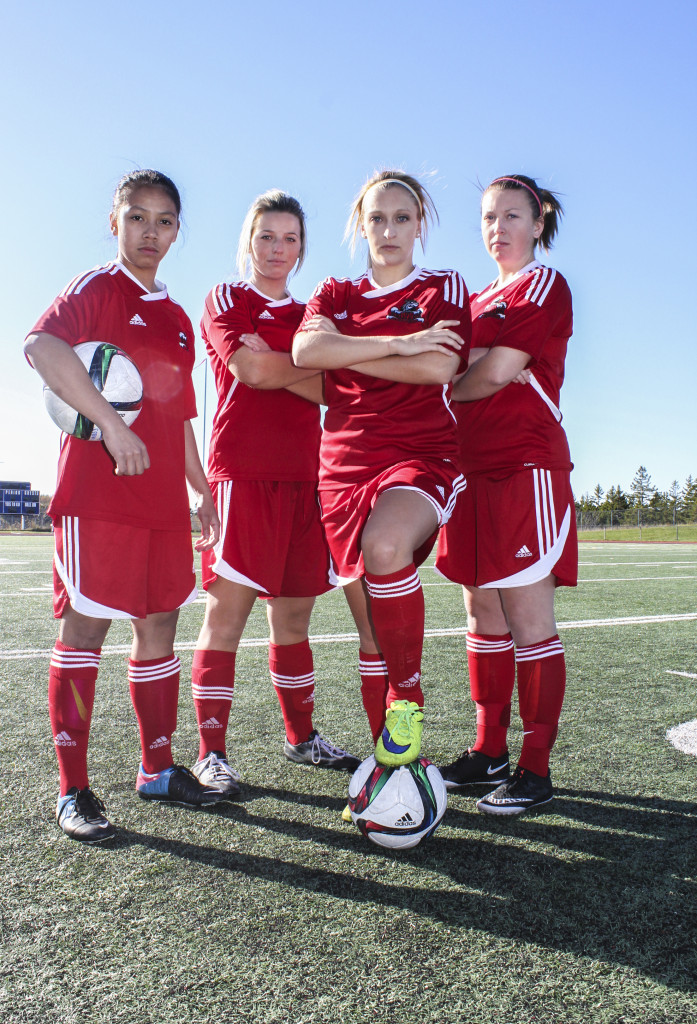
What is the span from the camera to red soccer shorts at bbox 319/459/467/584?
2086 millimetres

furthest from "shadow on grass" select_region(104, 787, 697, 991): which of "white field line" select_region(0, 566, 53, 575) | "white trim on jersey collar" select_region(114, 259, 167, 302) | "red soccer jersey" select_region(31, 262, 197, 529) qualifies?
"white field line" select_region(0, 566, 53, 575)

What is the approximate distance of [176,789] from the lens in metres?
2.32

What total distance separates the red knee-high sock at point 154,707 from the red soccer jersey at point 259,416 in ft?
2.44

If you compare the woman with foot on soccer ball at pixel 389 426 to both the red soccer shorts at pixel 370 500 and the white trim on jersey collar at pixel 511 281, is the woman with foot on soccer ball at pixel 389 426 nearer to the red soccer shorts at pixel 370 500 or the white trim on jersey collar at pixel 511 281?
the red soccer shorts at pixel 370 500

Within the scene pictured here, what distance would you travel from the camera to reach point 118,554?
2.29 meters

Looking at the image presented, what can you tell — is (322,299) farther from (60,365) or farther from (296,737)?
(296,737)

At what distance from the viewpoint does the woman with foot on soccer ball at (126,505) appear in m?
2.17

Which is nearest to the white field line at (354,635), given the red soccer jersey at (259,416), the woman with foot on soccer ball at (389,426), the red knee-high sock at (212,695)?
the red knee-high sock at (212,695)

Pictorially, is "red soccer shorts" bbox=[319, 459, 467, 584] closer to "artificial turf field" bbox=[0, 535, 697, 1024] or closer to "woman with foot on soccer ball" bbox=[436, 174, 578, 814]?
"woman with foot on soccer ball" bbox=[436, 174, 578, 814]

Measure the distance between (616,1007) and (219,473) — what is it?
79.5 inches

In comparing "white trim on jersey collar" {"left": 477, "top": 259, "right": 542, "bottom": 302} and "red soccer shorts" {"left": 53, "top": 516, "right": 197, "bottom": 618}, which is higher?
"white trim on jersey collar" {"left": 477, "top": 259, "right": 542, "bottom": 302}

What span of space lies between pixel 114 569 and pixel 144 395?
0.59 metres

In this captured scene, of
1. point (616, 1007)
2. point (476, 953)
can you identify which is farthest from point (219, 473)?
point (616, 1007)

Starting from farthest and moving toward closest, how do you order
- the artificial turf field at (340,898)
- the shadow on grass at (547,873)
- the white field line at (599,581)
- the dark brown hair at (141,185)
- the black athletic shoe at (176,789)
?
the white field line at (599,581) < the dark brown hair at (141,185) < the black athletic shoe at (176,789) < the shadow on grass at (547,873) < the artificial turf field at (340,898)
